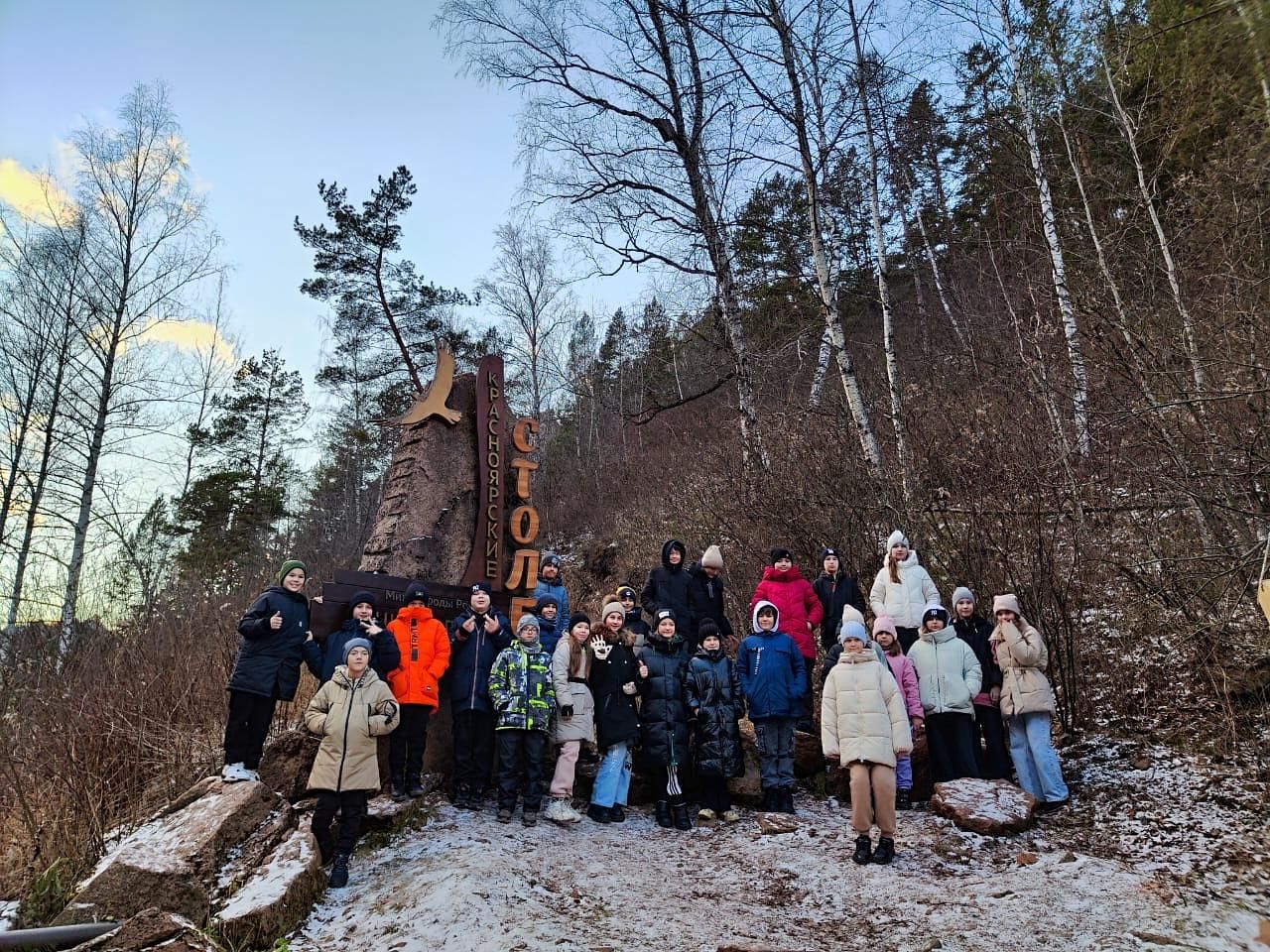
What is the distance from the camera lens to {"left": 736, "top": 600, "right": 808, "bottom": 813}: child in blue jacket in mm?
6266

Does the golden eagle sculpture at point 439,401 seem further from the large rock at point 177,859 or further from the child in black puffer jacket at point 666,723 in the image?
the large rock at point 177,859

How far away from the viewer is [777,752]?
20.8 feet

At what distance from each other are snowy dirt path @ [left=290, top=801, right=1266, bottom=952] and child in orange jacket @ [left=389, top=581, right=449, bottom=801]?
1.69 feet

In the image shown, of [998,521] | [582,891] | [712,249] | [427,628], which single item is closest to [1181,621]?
[998,521]

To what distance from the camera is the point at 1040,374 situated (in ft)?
24.4

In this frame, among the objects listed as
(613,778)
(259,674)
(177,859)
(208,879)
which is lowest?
(208,879)

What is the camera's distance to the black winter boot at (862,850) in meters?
5.16

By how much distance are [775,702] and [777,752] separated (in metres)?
0.46

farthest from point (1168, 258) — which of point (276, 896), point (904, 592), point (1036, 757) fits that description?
point (276, 896)

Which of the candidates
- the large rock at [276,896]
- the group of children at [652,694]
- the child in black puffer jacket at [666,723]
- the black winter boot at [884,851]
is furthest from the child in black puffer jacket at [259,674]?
the black winter boot at [884,851]

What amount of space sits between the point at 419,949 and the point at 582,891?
1088mm

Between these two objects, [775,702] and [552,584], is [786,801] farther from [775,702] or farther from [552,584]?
[552,584]

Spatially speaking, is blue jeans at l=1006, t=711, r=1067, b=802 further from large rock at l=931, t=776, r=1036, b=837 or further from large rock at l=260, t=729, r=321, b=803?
large rock at l=260, t=729, r=321, b=803

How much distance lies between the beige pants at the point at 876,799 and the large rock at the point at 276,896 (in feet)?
11.8
